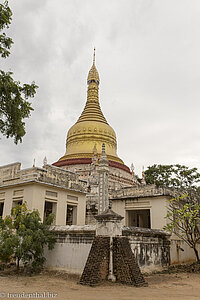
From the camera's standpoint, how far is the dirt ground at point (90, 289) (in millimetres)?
7437

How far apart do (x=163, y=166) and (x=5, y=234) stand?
22.3 m

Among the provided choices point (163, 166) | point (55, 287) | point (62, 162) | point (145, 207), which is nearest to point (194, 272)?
point (145, 207)

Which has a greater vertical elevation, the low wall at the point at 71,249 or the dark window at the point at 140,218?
the dark window at the point at 140,218

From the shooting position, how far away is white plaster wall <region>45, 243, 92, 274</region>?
1087 centimetres

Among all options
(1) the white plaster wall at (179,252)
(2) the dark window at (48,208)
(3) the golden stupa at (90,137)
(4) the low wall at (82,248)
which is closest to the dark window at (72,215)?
(2) the dark window at (48,208)

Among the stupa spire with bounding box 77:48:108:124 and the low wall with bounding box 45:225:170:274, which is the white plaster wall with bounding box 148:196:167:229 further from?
the stupa spire with bounding box 77:48:108:124

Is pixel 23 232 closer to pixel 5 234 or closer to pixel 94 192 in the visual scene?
pixel 5 234

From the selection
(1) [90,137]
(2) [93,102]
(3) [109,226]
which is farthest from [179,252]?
(2) [93,102]

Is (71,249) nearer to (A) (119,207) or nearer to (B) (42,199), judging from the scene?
(B) (42,199)

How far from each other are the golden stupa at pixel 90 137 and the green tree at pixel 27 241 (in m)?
18.9

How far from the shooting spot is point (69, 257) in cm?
1137

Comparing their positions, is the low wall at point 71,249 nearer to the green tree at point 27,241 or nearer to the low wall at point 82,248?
the low wall at point 82,248

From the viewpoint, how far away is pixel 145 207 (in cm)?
1794

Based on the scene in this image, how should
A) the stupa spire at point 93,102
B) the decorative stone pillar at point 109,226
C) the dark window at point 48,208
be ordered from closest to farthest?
1. the decorative stone pillar at point 109,226
2. the dark window at point 48,208
3. the stupa spire at point 93,102
